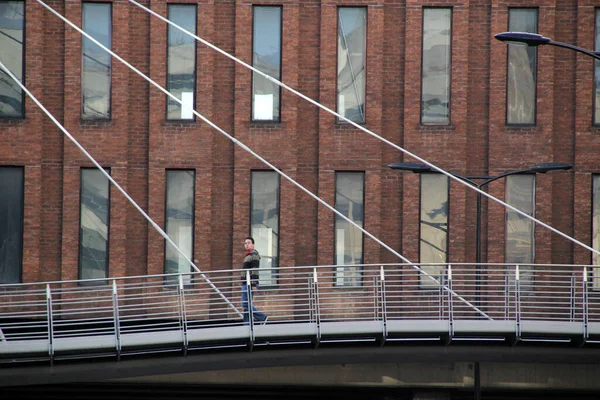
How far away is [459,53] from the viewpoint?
26609mm

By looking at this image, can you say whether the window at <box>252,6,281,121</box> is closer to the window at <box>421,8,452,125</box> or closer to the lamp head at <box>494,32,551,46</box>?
the window at <box>421,8,452,125</box>

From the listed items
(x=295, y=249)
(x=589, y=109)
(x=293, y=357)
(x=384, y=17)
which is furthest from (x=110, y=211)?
(x=589, y=109)

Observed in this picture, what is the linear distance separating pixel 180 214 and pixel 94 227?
6.96ft

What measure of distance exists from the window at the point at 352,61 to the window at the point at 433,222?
2476 mm

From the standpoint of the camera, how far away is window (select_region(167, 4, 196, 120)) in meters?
26.7

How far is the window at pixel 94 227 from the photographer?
86.8 feet

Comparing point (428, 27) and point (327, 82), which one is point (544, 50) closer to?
point (428, 27)

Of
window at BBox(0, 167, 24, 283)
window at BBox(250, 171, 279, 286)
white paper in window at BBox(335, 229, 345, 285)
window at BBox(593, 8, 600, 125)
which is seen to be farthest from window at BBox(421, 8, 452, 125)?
window at BBox(0, 167, 24, 283)

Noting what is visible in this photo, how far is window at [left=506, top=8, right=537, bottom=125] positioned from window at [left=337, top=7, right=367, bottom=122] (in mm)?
3640

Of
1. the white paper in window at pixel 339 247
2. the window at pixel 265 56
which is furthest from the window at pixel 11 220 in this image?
the white paper in window at pixel 339 247

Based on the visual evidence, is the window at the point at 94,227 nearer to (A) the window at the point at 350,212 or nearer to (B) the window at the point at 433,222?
(A) the window at the point at 350,212

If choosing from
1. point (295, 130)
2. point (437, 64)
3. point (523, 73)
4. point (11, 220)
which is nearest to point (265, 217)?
point (295, 130)

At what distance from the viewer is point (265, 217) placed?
2677cm

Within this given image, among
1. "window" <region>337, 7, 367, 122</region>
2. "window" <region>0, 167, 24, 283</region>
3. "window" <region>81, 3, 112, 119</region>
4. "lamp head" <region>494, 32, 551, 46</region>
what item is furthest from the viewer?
"window" <region>337, 7, 367, 122</region>
